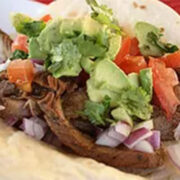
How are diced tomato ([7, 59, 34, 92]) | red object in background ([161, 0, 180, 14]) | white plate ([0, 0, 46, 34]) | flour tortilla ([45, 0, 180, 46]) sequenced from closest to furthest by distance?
diced tomato ([7, 59, 34, 92])
flour tortilla ([45, 0, 180, 46])
white plate ([0, 0, 46, 34])
red object in background ([161, 0, 180, 14])

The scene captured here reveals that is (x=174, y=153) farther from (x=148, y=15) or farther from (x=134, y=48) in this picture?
(x=148, y=15)

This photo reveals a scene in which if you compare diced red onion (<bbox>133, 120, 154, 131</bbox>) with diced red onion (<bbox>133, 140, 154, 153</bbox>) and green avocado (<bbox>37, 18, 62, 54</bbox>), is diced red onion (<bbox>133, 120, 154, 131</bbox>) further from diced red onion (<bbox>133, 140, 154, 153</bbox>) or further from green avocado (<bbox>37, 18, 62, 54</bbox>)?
green avocado (<bbox>37, 18, 62, 54</bbox>)

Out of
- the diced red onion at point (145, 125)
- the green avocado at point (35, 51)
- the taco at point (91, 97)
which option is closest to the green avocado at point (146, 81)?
the taco at point (91, 97)

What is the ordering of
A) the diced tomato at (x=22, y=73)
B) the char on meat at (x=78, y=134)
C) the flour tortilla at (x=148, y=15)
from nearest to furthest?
the char on meat at (x=78, y=134), the diced tomato at (x=22, y=73), the flour tortilla at (x=148, y=15)

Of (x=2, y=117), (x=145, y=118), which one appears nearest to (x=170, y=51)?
(x=145, y=118)

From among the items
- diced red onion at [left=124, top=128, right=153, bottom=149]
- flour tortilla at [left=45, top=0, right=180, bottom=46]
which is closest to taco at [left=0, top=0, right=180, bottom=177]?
diced red onion at [left=124, top=128, right=153, bottom=149]

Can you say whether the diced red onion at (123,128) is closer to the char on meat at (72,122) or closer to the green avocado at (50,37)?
the char on meat at (72,122)
